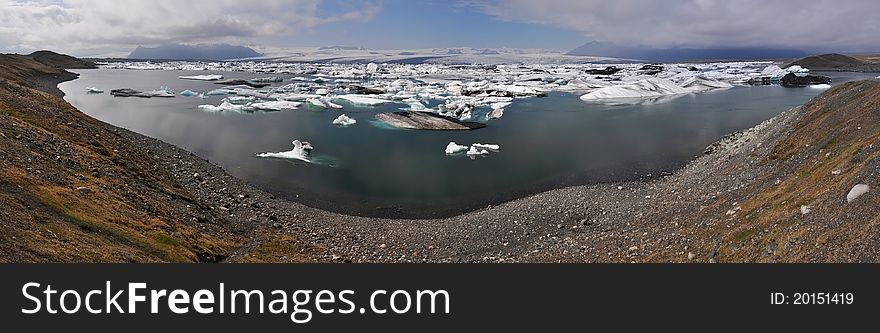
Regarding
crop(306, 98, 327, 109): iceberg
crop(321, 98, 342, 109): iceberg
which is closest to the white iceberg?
crop(321, 98, 342, 109): iceberg

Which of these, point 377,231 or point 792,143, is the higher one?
point 792,143

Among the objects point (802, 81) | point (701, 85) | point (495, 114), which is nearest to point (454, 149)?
point (495, 114)

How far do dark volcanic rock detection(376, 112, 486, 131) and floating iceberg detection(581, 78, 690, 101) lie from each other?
22.1 m

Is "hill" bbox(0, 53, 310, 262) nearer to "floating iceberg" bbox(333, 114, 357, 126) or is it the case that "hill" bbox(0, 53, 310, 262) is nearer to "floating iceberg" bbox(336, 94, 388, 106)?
"floating iceberg" bbox(333, 114, 357, 126)

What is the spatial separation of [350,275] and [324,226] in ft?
29.4

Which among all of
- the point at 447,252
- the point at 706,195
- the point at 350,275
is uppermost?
the point at 350,275

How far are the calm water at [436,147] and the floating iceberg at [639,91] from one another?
690 centimetres

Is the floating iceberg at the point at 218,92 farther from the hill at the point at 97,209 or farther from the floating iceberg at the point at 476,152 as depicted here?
the floating iceberg at the point at 476,152

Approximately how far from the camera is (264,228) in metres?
→ 12.5

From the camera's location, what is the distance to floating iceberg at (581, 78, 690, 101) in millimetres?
49562

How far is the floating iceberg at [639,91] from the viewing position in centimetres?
4956

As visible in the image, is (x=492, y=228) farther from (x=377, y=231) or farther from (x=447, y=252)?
(x=377, y=231)

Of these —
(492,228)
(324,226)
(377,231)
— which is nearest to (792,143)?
(492,228)

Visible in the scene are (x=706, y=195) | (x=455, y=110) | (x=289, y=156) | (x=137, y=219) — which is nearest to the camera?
(x=137, y=219)
